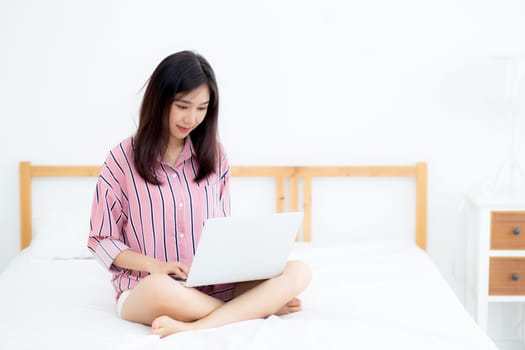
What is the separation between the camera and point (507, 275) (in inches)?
97.0

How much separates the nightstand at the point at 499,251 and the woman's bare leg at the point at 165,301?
1.21 m

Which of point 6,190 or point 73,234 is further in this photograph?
point 6,190

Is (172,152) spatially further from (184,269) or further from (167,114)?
(184,269)

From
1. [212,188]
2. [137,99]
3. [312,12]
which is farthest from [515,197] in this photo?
[137,99]

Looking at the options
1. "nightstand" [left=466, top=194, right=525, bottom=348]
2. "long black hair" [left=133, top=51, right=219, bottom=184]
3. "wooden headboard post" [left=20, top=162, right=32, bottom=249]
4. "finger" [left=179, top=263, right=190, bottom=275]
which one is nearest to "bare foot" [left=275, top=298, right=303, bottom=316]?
"finger" [left=179, top=263, right=190, bottom=275]

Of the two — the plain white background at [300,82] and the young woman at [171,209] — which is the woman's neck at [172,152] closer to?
the young woman at [171,209]

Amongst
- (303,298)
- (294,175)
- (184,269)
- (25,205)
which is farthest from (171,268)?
(25,205)

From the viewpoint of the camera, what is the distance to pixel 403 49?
2.75m

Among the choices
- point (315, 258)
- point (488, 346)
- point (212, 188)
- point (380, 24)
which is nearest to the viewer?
point (488, 346)

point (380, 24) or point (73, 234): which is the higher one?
point (380, 24)

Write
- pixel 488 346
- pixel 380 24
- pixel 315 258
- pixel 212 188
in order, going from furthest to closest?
pixel 380 24, pixel 315 258, pixel 212 188, pixel 488 346

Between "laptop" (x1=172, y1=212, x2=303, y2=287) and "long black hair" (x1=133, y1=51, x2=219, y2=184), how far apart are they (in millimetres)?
319

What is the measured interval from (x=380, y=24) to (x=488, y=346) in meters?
1.56

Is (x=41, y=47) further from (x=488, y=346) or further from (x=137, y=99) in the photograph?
(x=488, y=346)
